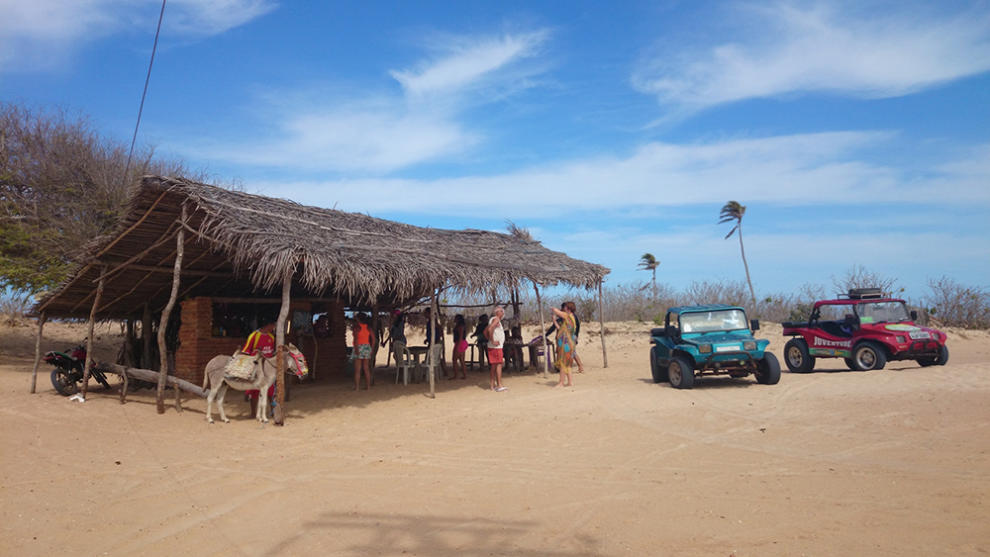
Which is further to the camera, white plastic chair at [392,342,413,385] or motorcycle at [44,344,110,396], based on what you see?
white plastic chair at [392,342,413,385]

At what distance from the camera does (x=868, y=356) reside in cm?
1364

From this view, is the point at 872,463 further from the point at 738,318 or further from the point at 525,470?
the point at 738,318

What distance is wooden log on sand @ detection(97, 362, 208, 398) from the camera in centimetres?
1026

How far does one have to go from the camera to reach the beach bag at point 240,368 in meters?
9.47

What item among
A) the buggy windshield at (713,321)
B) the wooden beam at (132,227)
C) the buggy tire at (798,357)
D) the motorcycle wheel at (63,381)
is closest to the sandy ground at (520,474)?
the motorcycle wheel at (63,381)

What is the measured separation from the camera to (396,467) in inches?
286

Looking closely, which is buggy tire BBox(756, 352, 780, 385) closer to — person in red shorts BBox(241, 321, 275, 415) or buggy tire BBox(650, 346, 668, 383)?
buggy tire BBox(650, 346, 668, 383)

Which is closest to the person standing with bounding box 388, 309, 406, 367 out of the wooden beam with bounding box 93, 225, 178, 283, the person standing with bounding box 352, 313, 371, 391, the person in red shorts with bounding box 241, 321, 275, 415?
the person standing with bounding box 352, 313, 371, 391

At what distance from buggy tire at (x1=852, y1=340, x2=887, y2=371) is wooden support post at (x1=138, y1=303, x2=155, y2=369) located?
49.6ft

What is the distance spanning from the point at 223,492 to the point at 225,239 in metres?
4.77

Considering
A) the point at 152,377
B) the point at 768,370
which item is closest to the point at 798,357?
the point at 768,370

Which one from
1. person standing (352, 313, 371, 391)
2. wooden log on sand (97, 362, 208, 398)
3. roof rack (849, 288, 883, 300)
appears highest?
roof rack (849, 288, 883, 300)

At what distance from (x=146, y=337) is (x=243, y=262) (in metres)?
4.87

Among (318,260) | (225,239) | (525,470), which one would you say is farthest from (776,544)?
(225,239)
